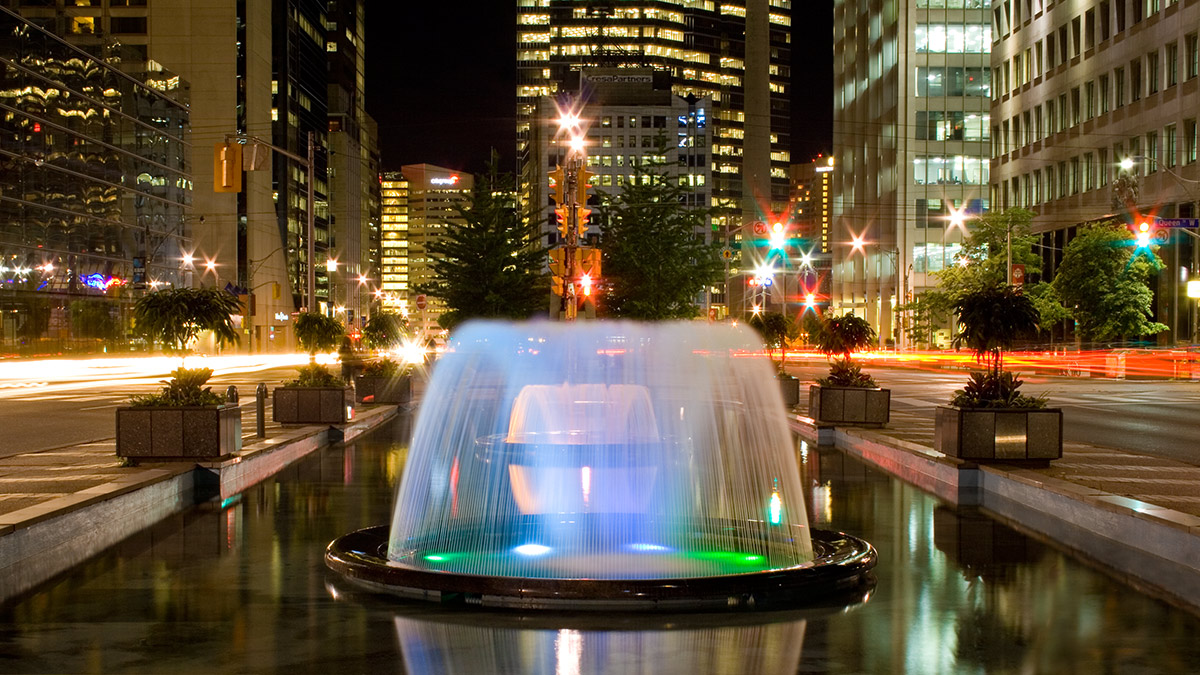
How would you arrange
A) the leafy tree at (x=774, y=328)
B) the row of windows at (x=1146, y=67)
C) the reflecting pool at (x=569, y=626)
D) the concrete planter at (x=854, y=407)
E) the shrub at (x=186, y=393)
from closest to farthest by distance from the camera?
the reflecting pool at (x=569, y=626) → the shrub at (x=186, y=393) → the concrete planter at (x=854, y=407) → the leafy tree at (x=774, y=328) → the row of windows at (x=1146, y=67)

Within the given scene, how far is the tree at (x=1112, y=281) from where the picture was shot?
56375 millimetres

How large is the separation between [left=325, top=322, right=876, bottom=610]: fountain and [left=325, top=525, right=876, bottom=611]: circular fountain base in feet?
0.03

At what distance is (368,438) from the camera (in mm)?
21719

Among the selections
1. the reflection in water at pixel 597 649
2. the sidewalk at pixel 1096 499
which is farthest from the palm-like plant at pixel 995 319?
the reflection in water at pixel 597 649

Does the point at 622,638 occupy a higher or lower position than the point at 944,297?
lower

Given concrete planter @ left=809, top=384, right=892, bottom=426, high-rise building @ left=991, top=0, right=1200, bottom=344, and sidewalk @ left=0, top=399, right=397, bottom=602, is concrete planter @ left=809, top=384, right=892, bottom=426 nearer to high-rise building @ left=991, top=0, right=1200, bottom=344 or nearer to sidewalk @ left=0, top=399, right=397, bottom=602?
sidewalk @ left=0, top=399, right=397, bottom=602

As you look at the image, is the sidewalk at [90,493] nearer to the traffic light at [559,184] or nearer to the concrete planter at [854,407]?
the traffic light at [559,184]

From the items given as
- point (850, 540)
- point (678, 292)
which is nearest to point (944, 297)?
point (678, 292)

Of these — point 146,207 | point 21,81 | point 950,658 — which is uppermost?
point 21,81

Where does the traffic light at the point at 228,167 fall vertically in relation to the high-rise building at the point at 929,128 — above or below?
below

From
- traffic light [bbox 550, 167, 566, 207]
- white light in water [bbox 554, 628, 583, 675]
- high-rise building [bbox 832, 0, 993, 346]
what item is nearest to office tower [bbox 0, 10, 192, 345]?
traffic light [bbox 550, 167, 566, 207]

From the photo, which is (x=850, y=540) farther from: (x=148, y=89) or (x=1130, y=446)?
(x=148, y=89)

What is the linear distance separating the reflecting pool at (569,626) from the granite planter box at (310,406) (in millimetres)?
10998

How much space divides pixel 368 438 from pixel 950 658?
1621 centimetres
